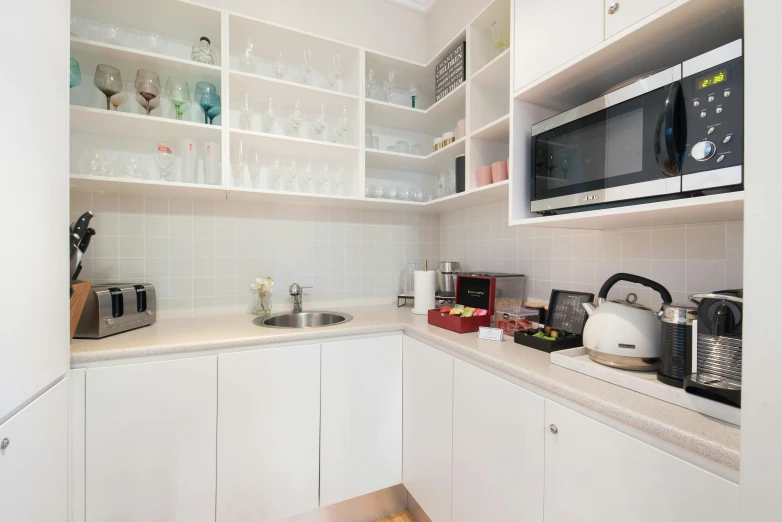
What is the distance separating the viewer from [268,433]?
141 centimetres

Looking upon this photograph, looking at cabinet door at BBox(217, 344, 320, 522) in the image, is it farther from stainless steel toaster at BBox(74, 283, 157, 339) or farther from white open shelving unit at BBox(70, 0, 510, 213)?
white open shelving unit at BBox(70, 0, 510, 213)

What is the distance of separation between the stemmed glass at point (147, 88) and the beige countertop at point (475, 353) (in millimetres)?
1034

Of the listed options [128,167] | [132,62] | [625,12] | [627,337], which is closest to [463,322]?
[627,337]

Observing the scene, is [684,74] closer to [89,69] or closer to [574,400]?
[574,400]

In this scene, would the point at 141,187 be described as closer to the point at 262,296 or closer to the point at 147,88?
the point at 147,88

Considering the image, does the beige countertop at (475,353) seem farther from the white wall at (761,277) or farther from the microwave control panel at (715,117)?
the microwave control panel at (715,117)

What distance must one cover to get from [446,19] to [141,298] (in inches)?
90.2

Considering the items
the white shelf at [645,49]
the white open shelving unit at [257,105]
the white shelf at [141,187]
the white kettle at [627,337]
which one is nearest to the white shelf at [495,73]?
the white open shelving unit at [257,105]

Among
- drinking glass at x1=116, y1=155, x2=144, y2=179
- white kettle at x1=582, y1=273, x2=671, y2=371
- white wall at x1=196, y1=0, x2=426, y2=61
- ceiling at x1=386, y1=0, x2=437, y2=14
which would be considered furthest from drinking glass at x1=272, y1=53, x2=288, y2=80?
white kettle at x1=582, y1=273, x2=671, y2=371

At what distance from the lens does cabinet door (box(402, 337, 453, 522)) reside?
1351 millimetres

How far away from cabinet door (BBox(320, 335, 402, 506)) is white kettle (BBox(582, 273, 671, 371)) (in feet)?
2.99

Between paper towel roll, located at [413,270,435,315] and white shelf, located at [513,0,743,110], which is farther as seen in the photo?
paper towel roll, located at [413,270,435,315]

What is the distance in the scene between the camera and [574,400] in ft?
2.81

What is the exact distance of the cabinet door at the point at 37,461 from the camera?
2.60 ft
